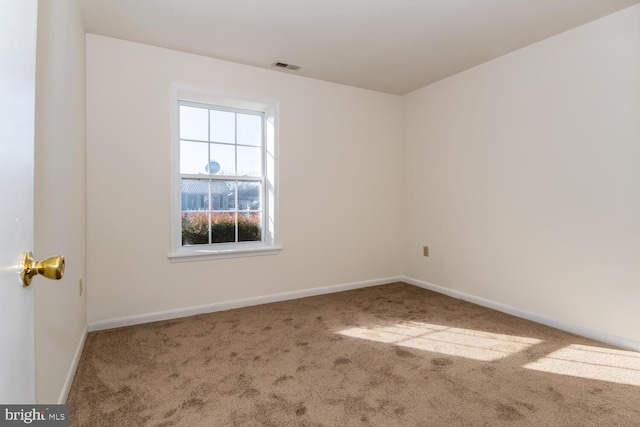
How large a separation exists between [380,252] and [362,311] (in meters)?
1.23

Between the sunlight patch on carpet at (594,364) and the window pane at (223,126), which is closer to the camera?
the sunlight patch on carpet at (594,364)

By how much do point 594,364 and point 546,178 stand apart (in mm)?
1509

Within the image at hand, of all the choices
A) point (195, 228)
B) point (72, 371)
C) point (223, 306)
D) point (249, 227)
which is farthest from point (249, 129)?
point (72, 371)

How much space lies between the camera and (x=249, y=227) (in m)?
3.82

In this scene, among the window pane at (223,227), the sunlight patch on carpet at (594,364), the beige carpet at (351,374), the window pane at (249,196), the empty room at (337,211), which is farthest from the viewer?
the window pane at (249,196)

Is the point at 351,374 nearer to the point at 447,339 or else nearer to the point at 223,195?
the point at 447,339

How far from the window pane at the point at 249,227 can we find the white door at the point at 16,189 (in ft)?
9.76

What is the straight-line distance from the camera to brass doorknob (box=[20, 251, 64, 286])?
0.69 metres

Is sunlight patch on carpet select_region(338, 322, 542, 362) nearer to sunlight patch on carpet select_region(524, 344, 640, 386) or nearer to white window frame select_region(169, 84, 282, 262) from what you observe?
sunlight patch on carpet select_region(524, 344, 640, 386)

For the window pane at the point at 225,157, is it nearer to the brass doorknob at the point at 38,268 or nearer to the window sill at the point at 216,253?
the window sill at the point at 216,253

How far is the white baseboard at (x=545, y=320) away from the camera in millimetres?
2607

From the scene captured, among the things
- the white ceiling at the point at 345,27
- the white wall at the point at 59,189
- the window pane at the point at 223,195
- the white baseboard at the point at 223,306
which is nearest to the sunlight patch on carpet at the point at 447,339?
the white baseboard at the point at 223,306

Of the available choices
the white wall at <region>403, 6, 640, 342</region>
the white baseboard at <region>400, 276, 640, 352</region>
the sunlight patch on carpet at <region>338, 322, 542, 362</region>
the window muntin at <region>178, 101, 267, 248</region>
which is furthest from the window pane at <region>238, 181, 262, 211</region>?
the white baseboard at <region>400, 276, 640, 352</region>

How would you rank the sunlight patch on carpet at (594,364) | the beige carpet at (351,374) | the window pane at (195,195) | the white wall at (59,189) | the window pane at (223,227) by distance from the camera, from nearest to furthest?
1. the white wall at (59,189)
2. the beige carpet at (351,374)
3. the sunlight patch on carpet at (594,364)
4. the window pane at (195,195)
5. the window pane at (223,227)
